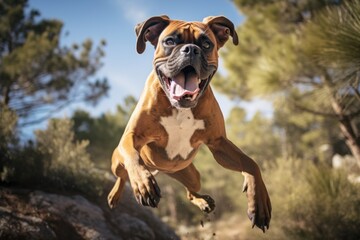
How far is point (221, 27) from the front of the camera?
2754 millimetres

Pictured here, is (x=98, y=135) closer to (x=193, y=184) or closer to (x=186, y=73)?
(x=193, y=184)

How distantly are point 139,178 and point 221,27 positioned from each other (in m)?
1.41

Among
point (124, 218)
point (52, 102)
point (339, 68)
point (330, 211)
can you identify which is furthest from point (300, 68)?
point (52, 102)

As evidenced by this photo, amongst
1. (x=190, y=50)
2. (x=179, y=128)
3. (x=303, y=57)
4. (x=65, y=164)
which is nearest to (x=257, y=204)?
(x=179, y=128)

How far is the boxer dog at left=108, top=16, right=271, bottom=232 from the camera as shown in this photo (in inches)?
92.1

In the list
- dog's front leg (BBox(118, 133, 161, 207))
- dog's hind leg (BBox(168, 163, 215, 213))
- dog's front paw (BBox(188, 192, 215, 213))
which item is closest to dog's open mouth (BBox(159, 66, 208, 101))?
dog's front leg (BBox(118, 133, 161, 207))

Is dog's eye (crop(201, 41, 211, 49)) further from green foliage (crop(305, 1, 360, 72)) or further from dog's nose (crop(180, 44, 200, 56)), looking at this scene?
green foliage (crop(305, 1, 360, 72))

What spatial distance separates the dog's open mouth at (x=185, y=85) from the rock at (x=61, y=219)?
2.97m

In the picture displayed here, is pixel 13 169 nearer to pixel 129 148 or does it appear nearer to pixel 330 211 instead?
pixel 129 148

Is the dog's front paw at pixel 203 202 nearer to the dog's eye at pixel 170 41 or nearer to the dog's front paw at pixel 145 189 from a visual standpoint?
the dog's front paw at pixel 145 189

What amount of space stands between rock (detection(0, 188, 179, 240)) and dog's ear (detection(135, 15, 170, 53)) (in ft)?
9.57

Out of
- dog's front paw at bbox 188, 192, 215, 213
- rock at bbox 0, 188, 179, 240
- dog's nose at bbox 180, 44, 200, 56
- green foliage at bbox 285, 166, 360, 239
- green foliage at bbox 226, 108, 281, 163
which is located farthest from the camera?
green foliage at bbox 226, 108, 281, 163

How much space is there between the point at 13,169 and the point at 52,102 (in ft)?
20.4

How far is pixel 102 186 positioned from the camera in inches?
253
